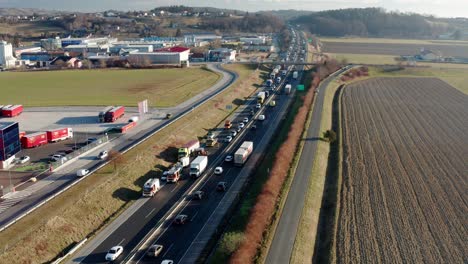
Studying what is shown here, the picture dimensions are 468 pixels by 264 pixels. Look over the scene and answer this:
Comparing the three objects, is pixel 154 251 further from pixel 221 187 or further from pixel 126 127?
pixel 126 127

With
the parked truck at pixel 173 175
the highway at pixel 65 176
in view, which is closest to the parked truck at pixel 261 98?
the highway at pixel 65 176

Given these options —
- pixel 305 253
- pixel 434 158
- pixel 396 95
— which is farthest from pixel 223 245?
pixel 396 95

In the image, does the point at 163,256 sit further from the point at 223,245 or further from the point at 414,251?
the point at 414,251

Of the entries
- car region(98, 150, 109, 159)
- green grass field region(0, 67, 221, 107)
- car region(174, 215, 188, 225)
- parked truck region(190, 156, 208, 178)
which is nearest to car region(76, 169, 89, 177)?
car region(98, 150, 109, 159)

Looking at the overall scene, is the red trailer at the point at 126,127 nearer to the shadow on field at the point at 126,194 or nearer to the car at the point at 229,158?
the car at the point at 229,158

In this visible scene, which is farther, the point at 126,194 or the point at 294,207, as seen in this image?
the point at 126,194

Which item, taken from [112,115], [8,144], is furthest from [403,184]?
[8,144]
